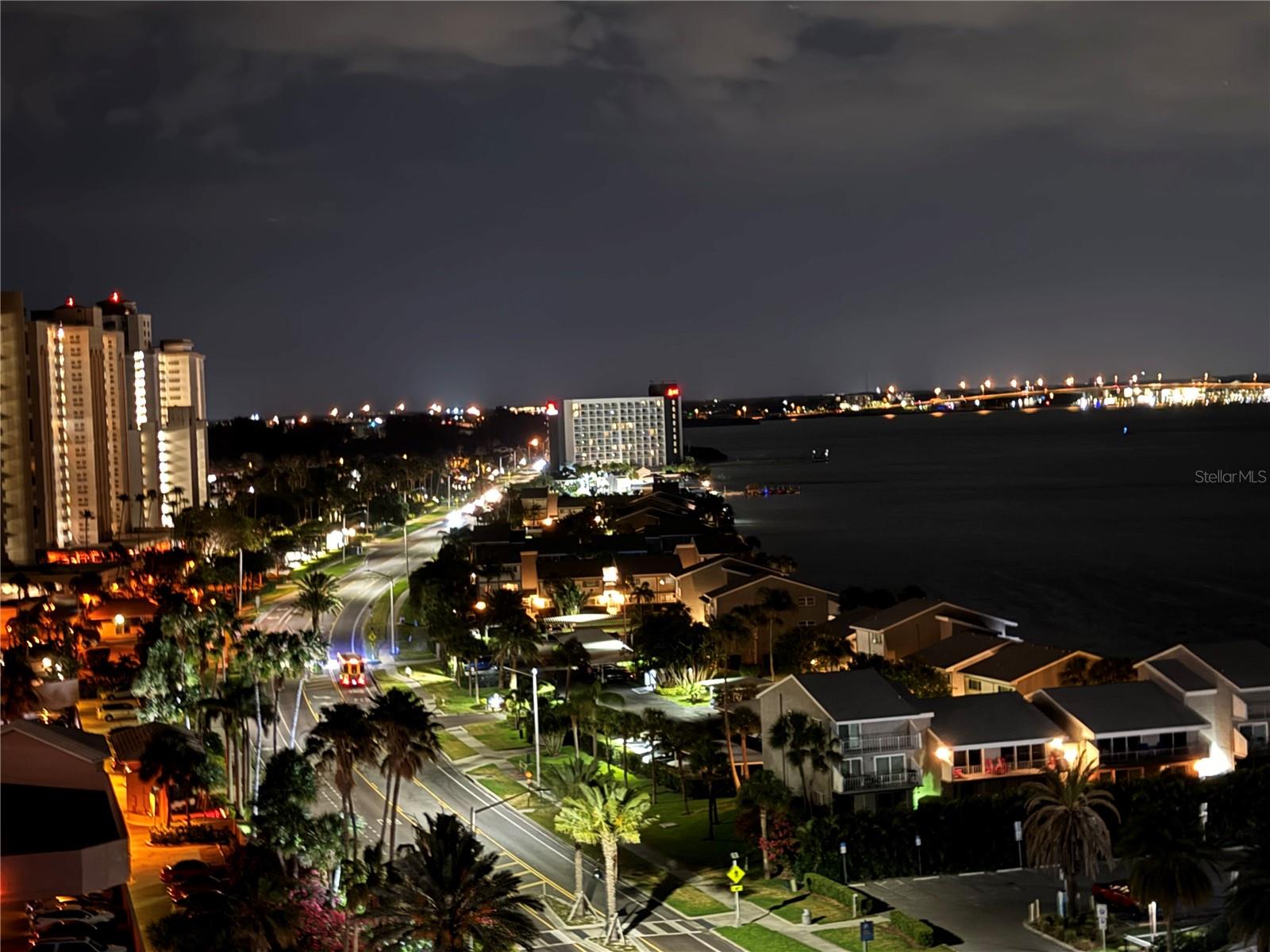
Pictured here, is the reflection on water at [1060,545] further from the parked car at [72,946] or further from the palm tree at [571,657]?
the parked car at [72,946]

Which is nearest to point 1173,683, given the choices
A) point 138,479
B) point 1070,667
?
point 1070,667

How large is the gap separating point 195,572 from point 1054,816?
50.5 metres

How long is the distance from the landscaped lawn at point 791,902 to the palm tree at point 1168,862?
558 centimetres

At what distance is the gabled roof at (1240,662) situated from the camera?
36000mm

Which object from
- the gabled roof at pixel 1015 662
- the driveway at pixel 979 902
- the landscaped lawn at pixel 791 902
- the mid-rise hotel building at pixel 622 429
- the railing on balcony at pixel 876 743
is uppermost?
the mid-rise hotel building at pixel 622 429

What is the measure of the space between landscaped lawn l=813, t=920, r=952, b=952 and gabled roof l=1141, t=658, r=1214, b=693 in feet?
44.4

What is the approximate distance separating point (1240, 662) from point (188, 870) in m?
25.3

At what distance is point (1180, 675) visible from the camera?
3678 centimetres

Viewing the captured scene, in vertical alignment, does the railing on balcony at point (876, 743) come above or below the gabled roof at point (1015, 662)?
below

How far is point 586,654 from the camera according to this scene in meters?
51.8

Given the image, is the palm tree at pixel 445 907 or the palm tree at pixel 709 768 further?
the palm tree at pixel 709 768

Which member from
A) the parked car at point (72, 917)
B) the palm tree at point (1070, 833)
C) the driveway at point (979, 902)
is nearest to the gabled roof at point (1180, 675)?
the driveway at point (979, 902)

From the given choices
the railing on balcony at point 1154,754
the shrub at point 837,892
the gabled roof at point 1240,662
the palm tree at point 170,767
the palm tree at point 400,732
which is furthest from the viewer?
the gabled roof at point 1240,662

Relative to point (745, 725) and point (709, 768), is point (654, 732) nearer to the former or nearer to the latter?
point (745, 725)
